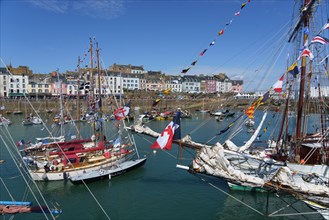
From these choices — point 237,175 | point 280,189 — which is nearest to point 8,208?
point 237,175

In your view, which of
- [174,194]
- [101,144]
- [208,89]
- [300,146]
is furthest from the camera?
[208,89]

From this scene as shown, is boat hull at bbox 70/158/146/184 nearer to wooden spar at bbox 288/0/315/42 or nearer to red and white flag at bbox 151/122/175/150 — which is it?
red and white flag at bbox 151/122/175/150

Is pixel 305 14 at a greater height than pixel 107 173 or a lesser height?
greater

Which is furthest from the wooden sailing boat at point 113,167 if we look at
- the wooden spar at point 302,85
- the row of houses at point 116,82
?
the row of houses at point 116,82

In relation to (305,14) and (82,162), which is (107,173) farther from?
(305,14)

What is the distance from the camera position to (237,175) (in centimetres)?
1552

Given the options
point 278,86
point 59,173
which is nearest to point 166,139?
point 278,86

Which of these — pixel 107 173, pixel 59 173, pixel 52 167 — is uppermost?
pixel 52 167

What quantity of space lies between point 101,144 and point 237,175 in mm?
17473

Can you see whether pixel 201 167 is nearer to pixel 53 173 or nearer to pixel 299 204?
pixel 299 204

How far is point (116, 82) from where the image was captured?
411ft

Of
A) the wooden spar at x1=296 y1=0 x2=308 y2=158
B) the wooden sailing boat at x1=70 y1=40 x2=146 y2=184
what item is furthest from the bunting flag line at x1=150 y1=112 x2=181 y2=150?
the wooden spar at x1=296 y1=0 x2=308 y2=158

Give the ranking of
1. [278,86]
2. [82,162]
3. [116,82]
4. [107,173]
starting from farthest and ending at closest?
[116,82] < [82,162] < [107,173] < [278,86]

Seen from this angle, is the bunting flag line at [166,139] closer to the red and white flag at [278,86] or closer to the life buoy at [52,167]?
the red and white flag at [278,86]
